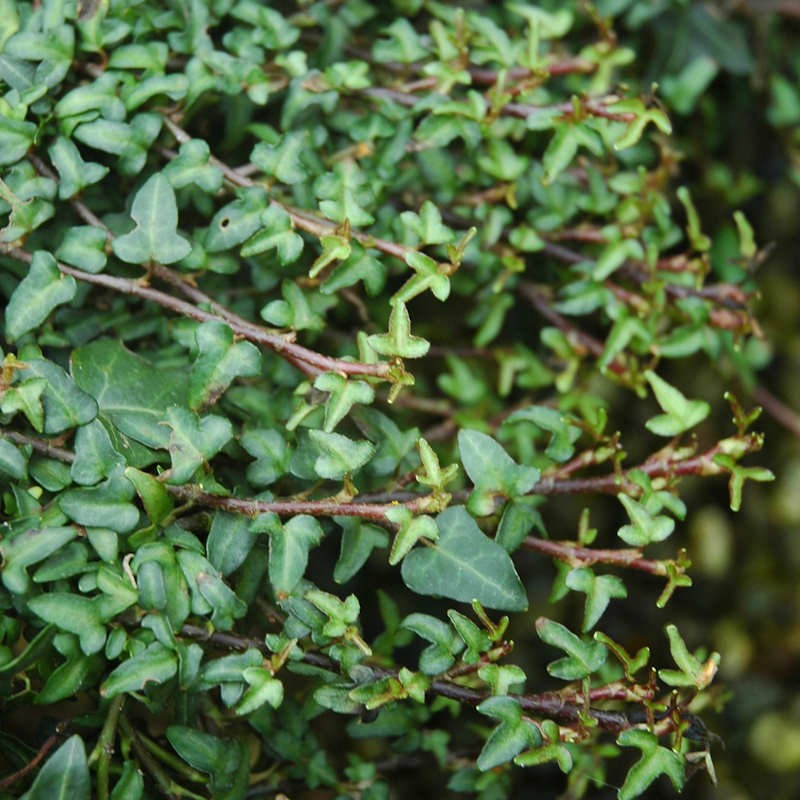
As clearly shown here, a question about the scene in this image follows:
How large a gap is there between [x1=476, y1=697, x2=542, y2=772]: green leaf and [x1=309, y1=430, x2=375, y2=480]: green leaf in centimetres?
27

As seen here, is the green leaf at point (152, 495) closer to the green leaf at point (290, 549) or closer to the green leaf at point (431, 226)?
the green leaf at point (290, 549)

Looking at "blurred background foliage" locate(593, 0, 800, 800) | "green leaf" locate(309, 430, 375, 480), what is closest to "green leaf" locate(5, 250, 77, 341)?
"green leaf" locate(309, 430, 375, 480)

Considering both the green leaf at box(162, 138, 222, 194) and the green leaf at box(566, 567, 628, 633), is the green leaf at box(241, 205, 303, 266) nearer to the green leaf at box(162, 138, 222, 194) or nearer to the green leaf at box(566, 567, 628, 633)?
the green leaf at box(162, 138, 222, 194)

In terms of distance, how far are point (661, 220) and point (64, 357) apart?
2.72ft

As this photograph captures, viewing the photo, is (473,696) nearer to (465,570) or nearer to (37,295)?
(465,570)

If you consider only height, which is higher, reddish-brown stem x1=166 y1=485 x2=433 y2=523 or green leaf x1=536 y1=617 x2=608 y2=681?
reddish-brown stem x1=166 y1=485 x2=433 y2=523

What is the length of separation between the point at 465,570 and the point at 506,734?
17cm

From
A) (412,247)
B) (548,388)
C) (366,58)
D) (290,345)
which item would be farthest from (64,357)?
(548,388)

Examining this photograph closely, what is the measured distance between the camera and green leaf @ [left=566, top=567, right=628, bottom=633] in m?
0.99

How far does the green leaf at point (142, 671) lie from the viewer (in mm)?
888

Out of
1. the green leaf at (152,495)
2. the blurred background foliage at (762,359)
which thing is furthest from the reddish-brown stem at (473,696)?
the blurred background foliage at (762,359)

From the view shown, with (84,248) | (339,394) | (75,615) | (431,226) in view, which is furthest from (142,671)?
(431,226)

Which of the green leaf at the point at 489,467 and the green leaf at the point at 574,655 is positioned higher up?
the green leaf at the point at 489,467

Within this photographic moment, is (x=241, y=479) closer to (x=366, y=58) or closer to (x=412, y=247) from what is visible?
(x=412, y=247)
